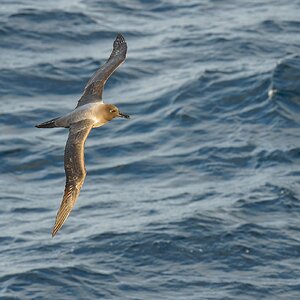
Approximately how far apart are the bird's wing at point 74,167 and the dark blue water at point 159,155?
580 centimetres

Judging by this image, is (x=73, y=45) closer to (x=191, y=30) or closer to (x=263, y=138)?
(x=191, y=30)

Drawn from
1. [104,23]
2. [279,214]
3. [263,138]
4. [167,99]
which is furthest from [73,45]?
[279,214]

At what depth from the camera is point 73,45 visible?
29.7 metres

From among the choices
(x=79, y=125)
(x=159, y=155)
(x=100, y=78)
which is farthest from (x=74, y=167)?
(x=159, y=155)

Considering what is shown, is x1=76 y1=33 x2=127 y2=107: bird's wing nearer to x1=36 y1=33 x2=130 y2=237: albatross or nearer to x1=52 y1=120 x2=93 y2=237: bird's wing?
x1=36 y1=33 x2=130 y2=237: albatross

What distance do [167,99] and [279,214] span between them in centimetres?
515

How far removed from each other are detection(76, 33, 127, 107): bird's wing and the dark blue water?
16.1 ft

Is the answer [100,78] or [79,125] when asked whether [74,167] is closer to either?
[79,125]

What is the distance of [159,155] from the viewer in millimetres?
24328

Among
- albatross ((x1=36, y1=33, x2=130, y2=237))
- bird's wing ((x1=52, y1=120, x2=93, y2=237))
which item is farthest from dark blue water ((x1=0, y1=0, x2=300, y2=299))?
bird's wing ((x1=52, y1=120, x2=93, y2=237))

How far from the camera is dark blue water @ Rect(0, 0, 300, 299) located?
2069 centimetres

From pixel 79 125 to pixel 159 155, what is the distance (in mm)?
9450

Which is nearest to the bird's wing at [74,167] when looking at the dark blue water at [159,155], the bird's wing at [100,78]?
the bird's wing at [100,78]

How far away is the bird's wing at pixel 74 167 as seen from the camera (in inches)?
554
